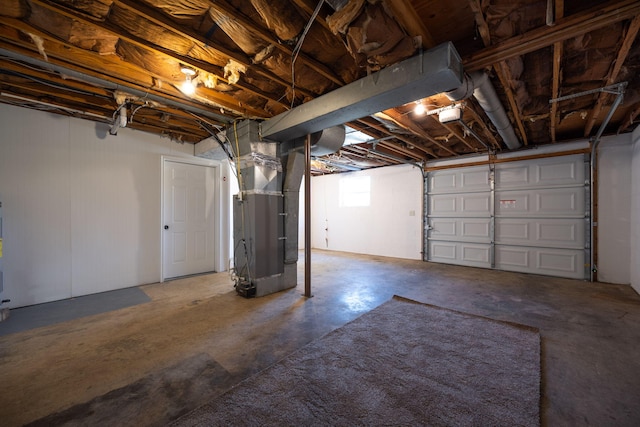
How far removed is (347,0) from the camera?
162cm

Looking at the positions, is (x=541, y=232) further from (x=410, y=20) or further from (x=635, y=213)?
(x=410, y=20)

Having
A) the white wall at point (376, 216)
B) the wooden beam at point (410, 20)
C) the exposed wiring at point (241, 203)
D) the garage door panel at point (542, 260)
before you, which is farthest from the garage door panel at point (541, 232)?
the exposed wiring at point (241, 203)

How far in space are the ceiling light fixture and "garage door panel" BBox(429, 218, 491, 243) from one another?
5.59 metres

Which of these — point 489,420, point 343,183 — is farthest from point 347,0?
point 343,183

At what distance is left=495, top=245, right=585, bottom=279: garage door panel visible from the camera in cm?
457

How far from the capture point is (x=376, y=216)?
7168 millimetres

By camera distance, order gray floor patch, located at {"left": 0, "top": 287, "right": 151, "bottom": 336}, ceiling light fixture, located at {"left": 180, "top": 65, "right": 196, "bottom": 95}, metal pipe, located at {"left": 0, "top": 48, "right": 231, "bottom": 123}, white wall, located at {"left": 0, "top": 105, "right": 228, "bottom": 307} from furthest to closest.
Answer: white wall, located at {"left": 0, "top": 105, "right": 228, "bottom": 307}
gray floor patch, located at {"left": 0, "top": 287, "right": 151, "bottom": 336}
ceiling light fixture, located at {"left": 180, "top": 65, "right": 196, "bottom": 95}
metal pipe, located at {"left": 0, "top": 48, "right": 231, "bottom": 123}

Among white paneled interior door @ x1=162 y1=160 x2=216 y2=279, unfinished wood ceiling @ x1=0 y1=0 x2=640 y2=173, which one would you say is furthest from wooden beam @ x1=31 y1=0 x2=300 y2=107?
white paneled interior door @ x1=162 y1=160 x2=216 y2=279

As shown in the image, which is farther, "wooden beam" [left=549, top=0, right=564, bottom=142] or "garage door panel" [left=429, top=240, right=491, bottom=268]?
"garage door panel" [left=429, top=240, right=491, bottom=268]

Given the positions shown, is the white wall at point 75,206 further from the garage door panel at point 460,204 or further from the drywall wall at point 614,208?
the drywall wall at point 614,208

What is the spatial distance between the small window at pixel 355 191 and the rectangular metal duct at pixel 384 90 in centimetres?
448

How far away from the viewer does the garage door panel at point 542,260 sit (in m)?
4.57

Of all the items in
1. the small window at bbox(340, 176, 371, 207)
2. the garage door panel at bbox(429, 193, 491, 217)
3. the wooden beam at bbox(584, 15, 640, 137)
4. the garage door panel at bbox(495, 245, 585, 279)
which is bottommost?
the garage door panel at bbox(495, 245, 585, 279)

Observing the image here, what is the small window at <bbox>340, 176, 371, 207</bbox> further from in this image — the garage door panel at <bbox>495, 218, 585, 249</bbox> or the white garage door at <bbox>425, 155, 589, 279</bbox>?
the garage door panel at <bbox>495, 218, 585, 249</bbox>
